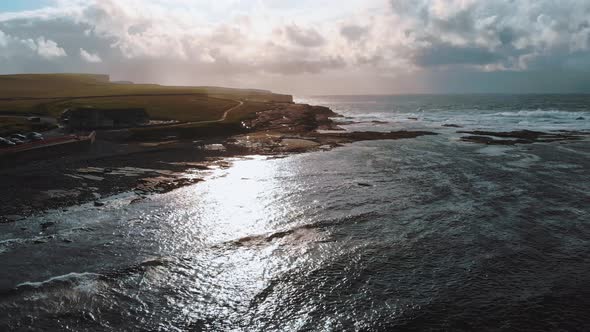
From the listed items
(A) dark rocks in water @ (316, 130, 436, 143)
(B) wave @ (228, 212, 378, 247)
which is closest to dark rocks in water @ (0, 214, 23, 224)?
(B) wave @ (228, 212, 378, 247)

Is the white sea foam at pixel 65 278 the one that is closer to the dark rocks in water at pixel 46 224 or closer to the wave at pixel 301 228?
the dark rocks in water at pixel 46 224

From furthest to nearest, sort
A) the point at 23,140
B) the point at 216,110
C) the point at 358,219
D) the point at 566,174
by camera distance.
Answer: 1. the point at 216,110
2. the point at 23,140
3. the point at 566,174
4. the point at 358,219

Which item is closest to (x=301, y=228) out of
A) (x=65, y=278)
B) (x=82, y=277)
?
(x=82, y=277)

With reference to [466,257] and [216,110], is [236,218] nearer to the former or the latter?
[466,257]

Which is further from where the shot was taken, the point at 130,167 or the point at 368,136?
the point at 368,136

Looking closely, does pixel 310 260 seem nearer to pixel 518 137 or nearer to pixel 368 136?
pixel 368 136

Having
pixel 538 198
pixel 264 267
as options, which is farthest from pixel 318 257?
pixel 538 198
